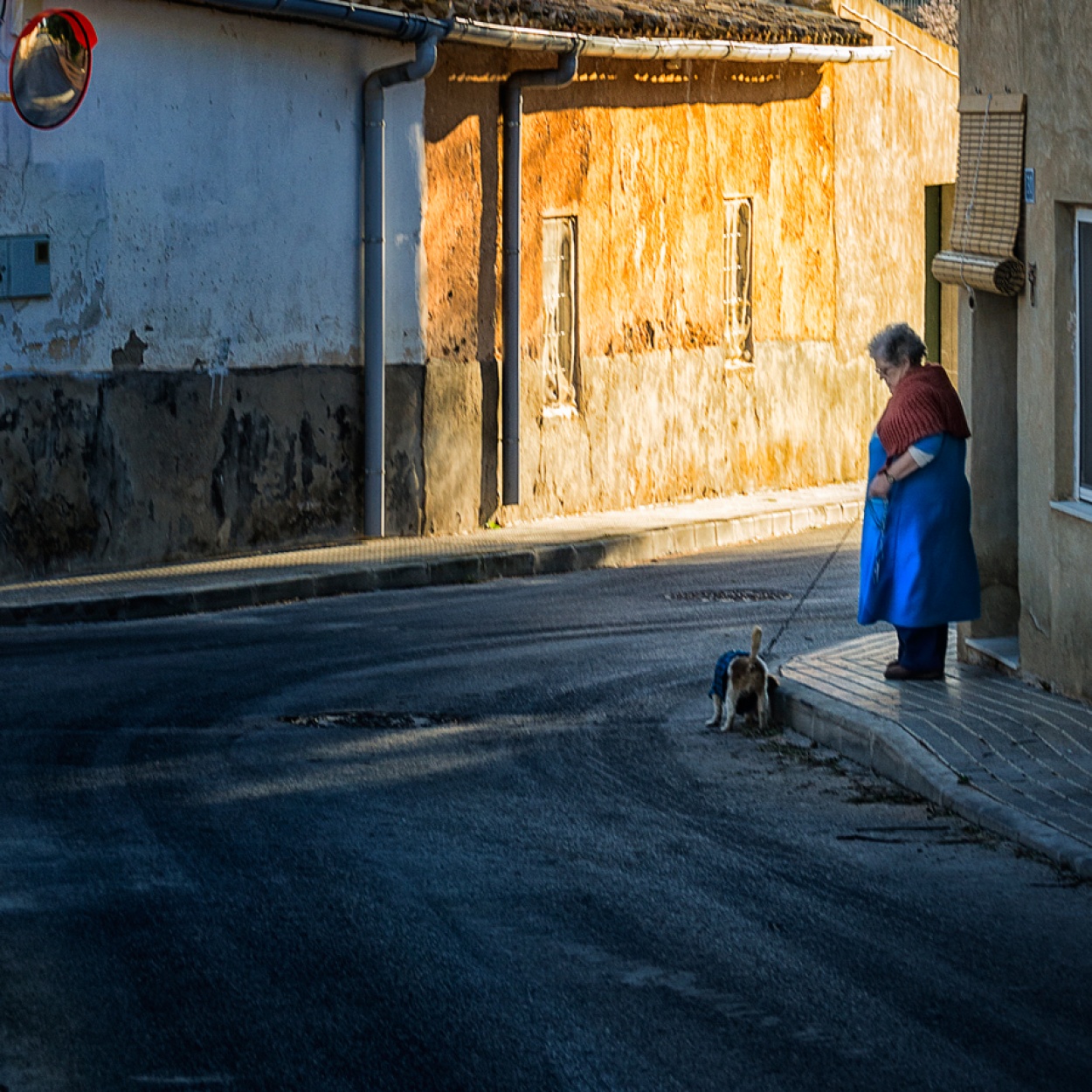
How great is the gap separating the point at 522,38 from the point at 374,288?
2.49 m

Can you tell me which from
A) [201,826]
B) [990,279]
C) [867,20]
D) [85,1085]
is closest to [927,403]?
[990,279]

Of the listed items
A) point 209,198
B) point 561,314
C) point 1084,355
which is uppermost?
point 209,198

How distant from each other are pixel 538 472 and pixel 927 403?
9125 millimetres

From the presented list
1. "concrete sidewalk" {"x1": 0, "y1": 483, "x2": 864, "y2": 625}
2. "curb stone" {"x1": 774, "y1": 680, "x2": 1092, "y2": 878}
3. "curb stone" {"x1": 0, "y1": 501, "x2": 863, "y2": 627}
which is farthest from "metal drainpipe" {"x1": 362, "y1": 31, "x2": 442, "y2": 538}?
"curb stone" {"x1": 774, "y1": 680, "x2": 1092, "y2": 878}

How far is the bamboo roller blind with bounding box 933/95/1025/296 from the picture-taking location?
10734mm

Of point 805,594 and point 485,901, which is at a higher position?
point 805,594

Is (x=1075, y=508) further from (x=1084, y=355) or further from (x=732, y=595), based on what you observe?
(x=732, y=595)

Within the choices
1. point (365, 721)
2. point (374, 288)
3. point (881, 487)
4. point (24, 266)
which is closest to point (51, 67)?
point (24, 266)

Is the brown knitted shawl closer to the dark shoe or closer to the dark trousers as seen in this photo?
the dark trousers

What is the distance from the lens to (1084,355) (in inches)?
402

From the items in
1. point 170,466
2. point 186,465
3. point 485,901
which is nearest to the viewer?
point 485,901

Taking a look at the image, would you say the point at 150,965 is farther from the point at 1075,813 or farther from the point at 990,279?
the point at 990,279

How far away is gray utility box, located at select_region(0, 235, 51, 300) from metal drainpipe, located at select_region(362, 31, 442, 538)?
3222 mm

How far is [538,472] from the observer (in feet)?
62.5
